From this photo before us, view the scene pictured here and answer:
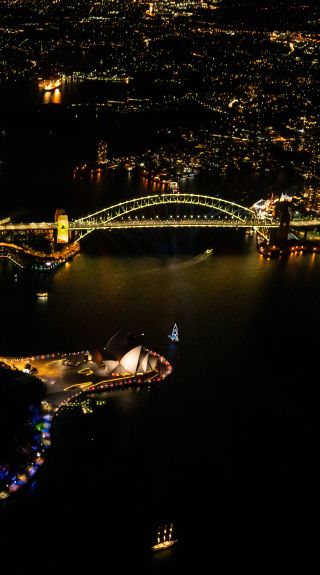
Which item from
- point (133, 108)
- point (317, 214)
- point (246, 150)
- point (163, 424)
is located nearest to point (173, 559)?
point (163, 424)

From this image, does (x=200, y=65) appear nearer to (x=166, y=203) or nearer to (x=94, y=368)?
(x=166, y=203)

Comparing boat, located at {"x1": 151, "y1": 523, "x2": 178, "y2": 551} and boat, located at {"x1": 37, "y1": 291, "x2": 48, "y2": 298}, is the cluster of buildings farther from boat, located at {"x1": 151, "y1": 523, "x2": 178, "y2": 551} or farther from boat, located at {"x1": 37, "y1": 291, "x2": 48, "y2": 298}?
boat, located at {"x1": 151, "y1": 523, "x2": 178, "y2": 551}

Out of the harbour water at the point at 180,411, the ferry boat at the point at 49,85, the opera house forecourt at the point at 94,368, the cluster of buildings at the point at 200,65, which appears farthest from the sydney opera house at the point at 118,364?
the ferry boat at the point at 49,85

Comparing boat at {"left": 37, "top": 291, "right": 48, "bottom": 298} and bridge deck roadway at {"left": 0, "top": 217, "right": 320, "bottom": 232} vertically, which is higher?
bridge deck roadway at {"left": 0, "top": 217, "right": 320, "bottom": 232}

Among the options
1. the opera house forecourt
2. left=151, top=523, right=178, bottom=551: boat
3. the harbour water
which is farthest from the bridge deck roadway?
left=151, top=523, right=178, bottom=551: boat

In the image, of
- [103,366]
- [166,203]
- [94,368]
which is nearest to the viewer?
[94,368]

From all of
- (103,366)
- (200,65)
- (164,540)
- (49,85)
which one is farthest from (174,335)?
(200,65)
